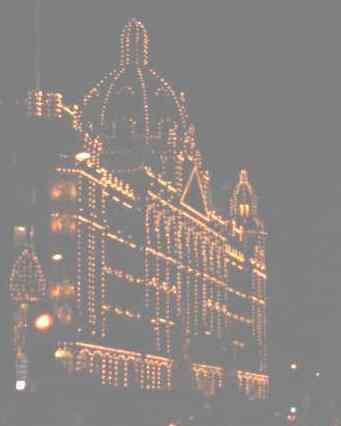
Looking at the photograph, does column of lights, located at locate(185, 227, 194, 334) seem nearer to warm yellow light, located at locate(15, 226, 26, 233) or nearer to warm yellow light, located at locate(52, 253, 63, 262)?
warm yellow light, located at locate(52, 253, 63, 262)

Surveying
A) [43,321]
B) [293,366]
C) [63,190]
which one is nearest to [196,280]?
[63,190]

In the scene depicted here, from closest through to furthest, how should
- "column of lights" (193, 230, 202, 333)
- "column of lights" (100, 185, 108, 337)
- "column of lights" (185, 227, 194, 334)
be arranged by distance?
1. "column of lights" (100, 185, 108, 337)
2. "column of lights" (185, 227, 194, 334)
3. "column of lights" (193, 230, 202, 333)

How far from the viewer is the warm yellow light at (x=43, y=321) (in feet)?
327

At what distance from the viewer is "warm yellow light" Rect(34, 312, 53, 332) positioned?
3925 inches

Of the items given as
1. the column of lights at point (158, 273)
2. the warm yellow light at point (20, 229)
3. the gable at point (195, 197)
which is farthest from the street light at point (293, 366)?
the warm yellow light at point (20, 229)

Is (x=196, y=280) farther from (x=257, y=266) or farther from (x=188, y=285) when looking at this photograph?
(x=257, y=266)

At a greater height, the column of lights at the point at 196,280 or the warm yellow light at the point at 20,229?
the column of lights at the point at 196,280

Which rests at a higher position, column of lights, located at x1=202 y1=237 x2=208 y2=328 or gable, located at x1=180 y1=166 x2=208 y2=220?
gable, located at x1=180 y1=166 x2=208 y2=220

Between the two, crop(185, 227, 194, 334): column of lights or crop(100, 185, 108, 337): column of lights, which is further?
crop(185, 227, 194, 334): column of lights

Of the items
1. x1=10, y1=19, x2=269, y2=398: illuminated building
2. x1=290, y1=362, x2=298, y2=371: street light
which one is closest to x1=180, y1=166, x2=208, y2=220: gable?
x1=10, y1=19, x2=269, y2=398: illuminated building

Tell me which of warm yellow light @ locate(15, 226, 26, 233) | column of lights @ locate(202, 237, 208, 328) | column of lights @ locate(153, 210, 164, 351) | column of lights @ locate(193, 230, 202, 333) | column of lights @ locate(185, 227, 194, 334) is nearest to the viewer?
warm yellow light @ locate(15, 226, 26, 233)

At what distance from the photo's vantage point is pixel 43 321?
10038 cm

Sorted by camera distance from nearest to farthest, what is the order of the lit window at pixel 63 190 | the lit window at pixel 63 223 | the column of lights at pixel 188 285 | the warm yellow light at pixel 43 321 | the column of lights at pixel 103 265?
1. the warm yellow light at pixel 43 321
2. the lit window at pixel 63 190
3. the lit window at pixel 63 223
4. the column of lights at pixel 103 265
5. the column of lights at pixel 188 285

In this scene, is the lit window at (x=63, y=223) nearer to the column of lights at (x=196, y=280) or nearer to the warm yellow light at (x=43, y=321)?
the warm yellow light at (x=43, y=321)
